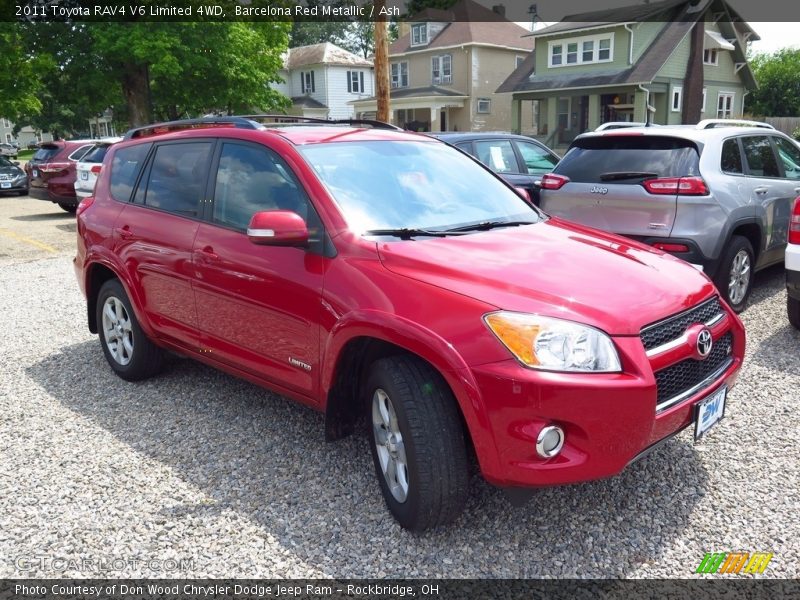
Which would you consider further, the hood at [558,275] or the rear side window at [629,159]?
the rear side window at [629,159]

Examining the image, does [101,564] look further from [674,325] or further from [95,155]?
[95,155]

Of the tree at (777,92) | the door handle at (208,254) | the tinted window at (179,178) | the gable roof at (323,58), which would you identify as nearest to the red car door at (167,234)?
the tinted window at (179,178)

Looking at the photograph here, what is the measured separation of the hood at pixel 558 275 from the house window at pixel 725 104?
3782cm

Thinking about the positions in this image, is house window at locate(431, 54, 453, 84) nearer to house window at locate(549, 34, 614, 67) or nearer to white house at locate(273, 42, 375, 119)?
white house at locate(273, 42, 375, 119)

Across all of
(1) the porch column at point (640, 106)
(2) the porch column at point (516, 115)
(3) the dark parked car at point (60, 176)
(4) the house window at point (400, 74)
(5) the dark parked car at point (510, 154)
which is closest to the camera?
(5) the dark parked car at point (510, 154)

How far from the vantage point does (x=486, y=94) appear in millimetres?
41156

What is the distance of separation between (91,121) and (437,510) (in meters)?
69.0

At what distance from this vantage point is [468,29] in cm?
4075

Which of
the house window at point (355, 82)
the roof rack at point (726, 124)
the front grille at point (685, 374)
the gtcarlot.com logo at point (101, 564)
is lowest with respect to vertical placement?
the gtcarlot.com logo at point (101, 564)

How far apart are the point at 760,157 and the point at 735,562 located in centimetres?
529

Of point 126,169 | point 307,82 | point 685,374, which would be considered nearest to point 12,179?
point 126,169

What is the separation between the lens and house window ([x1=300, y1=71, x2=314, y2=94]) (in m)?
48.0

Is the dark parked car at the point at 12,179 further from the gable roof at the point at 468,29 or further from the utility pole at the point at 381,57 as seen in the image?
the gable roof at the point at 468,29

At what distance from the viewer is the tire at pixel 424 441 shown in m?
2.98
